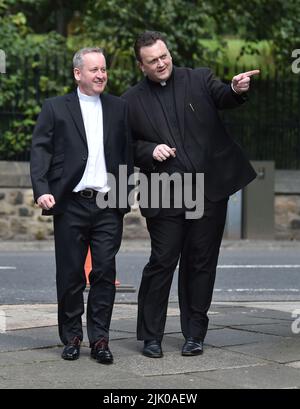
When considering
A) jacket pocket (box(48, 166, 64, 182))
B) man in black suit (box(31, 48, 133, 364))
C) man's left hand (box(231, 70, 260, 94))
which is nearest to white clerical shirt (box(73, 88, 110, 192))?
man in black suit (box(31, 48, 133, 364))

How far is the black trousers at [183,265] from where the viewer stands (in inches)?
256

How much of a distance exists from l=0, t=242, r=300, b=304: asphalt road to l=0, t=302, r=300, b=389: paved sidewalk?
1.95 m

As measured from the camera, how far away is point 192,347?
21.3 feet

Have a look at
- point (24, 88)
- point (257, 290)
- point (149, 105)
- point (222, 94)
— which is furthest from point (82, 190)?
point (24, 88)

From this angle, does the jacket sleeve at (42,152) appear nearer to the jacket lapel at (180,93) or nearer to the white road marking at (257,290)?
the jacket lapel at (180,93)

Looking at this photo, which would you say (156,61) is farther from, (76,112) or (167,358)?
(167,358)

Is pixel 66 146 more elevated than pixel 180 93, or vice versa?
pixel 180 93

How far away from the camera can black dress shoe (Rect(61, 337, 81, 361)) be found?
626 cm

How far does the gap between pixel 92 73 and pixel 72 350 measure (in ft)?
5.34

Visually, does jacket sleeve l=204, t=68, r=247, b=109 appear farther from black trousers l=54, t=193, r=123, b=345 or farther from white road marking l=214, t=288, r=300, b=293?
white road marking l=214, t=288, r=300, b=293

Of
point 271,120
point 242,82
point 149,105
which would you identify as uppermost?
point 242,82

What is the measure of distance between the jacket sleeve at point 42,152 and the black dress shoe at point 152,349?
1.09 m

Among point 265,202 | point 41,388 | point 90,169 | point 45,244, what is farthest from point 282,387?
point 265,202

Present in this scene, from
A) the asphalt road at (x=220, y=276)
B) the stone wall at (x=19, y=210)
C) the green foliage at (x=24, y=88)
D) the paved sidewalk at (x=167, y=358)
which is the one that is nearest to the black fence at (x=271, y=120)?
the green foliage at (x=24, y=88)
